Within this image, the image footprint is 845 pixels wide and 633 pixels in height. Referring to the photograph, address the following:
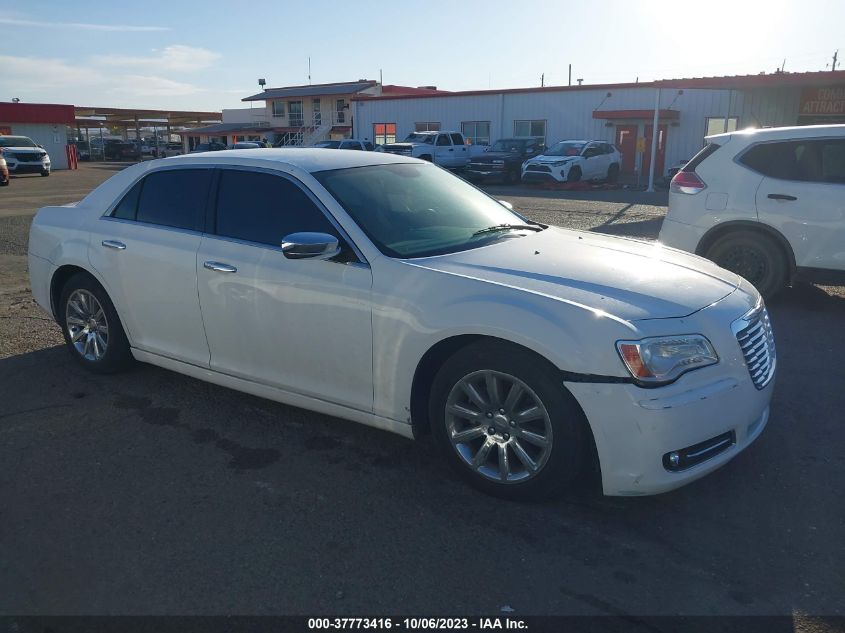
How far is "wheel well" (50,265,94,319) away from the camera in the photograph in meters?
5.37

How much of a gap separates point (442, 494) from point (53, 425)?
2526mm

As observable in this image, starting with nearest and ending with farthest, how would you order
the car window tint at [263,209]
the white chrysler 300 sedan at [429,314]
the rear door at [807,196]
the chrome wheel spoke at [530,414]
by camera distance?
1. the white chrysler 300 sedan at [429,314]
2. the chrome wheel spoke at [530,414]
3. the car window tint at [263,209]
4. the rear door at [807,196]

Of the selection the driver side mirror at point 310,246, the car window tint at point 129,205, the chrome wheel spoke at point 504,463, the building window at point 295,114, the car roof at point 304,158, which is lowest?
the chrome wheel spoke at point 504,463

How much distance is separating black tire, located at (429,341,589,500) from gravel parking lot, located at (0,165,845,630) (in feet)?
0.40

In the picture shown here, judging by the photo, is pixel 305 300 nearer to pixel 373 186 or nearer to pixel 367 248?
pixel 367 248

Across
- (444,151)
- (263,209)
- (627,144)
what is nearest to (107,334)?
(263,209)

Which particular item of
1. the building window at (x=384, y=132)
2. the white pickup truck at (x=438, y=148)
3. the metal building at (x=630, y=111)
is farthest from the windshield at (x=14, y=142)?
the white pickup truck at (x=438, y=148)

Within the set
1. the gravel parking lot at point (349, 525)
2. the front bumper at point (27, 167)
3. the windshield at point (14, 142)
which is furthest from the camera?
the windshield at point (14, 142)

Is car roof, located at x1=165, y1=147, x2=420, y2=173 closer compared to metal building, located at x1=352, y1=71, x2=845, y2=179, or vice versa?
car roof, located at x1=165, y1=147, x2=420, y2=173

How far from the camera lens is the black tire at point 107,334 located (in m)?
5.10

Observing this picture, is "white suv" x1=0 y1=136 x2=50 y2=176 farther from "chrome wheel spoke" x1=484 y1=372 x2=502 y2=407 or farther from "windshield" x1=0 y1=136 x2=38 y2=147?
"chrome wheel spoke" x1=484 y1=372 x2=502 y2=407

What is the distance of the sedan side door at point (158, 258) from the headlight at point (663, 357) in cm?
264

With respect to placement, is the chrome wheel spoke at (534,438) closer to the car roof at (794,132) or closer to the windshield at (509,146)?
the car roof at (794,132)

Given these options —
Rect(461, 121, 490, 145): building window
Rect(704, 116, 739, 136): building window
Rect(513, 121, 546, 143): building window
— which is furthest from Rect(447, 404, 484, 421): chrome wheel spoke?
→ Rect(461, 121, 490, 145): building window
